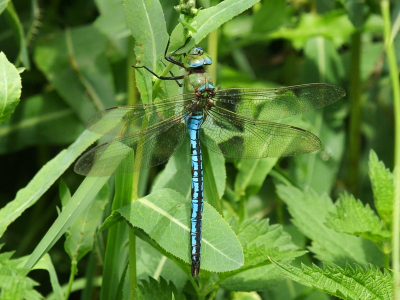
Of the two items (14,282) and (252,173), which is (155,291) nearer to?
(14,282)

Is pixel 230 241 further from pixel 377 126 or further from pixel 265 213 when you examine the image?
pixel 377 126

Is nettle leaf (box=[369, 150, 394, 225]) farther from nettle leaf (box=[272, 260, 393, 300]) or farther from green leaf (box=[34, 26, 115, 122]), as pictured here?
green leaf (box=[34, 26, 115, 122])

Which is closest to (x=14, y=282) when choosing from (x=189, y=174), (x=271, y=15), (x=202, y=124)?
(x=189, y=174)

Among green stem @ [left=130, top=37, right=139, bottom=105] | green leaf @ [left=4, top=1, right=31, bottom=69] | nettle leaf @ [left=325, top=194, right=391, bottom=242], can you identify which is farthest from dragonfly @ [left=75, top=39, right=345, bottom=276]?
green leaf @ [left=4, top=1, right=31, bottom=69]

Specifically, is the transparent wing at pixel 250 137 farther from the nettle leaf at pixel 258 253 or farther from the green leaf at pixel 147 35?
the green leaf at pixel 147 35

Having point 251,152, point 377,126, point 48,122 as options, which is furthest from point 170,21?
point 377,126

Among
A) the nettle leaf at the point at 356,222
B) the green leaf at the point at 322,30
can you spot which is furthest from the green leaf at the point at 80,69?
the nettle leaf at the point at 356,222
